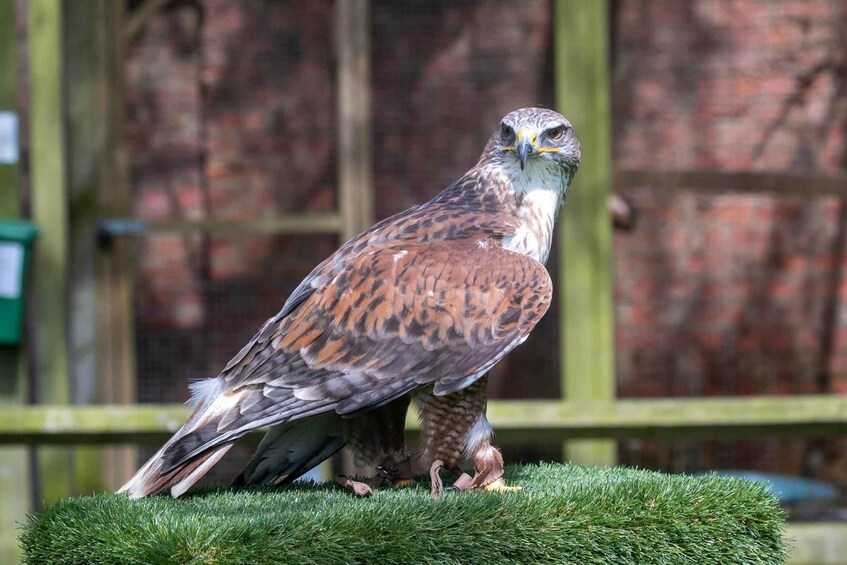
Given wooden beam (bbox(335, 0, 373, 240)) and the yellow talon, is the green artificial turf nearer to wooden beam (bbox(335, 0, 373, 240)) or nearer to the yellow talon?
the yellow talon

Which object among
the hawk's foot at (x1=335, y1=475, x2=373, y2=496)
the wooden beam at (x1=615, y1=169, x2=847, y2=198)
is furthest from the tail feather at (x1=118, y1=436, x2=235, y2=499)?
the wooden beam at (x1=615, y1=169, x2=847, y2=198)

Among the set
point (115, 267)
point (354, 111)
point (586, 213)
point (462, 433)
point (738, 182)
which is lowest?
point (462, 433)

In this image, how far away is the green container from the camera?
4.50 metres

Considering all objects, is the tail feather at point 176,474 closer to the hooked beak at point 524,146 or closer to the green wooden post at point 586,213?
the hooked beak at point 524,146

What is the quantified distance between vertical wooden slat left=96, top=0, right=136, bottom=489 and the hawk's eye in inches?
103

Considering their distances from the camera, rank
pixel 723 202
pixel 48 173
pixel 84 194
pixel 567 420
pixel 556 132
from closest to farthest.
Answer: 1. pixel 556 132
2. pixel 567 420
3. pixel 48 173
4. pixel 84 194
5. pixel 723 202

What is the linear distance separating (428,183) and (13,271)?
5.63 feet

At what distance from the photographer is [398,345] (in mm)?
2596

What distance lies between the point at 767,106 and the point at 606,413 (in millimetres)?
1870

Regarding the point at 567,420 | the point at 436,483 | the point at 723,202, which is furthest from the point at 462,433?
the point at 723,202

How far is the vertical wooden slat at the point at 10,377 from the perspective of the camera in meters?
4.55

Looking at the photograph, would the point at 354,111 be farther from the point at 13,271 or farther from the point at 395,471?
the point at 395,471

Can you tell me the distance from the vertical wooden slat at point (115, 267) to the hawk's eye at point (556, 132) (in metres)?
2.61

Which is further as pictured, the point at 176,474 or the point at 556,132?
the point at 556,132
